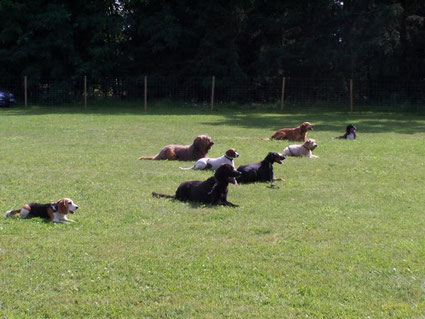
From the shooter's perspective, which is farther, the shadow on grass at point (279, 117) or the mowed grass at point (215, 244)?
the shadow on grass at point (279, 117)

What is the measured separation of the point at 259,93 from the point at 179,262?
1282 inches

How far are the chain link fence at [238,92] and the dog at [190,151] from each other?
21.5 m

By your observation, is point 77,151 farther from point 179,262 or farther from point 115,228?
point 179,262

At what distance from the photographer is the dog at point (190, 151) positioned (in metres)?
12.8

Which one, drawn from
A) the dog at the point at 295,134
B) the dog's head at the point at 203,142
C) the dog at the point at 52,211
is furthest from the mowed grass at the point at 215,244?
the dog at the point at 295,134

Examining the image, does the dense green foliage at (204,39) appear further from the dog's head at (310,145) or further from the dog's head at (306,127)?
the dog's head at (310,145)

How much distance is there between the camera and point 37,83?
38.9 meters

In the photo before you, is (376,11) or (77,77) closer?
(376,11)

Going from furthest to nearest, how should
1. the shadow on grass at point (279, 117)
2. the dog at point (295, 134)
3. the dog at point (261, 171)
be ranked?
the shadow on grass at point (279, 117) → the dog at point (295, 134) → the dog at point (261, 171)

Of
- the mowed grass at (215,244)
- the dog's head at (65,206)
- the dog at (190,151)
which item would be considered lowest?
the mowed grass at (215,244)

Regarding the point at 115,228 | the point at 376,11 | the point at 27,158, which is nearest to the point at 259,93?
the point at 376,11

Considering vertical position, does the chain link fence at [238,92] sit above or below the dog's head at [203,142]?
above

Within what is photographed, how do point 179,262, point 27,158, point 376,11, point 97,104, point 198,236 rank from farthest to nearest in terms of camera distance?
point 97,104 → point 376,11 → point 27,158 → point 198,236 → point 179,262

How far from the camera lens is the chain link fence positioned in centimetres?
3538
